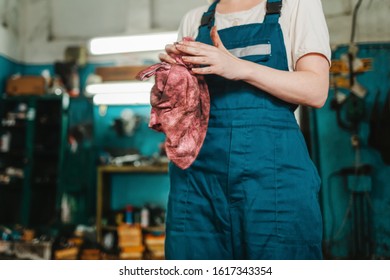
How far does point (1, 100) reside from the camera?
3.42m

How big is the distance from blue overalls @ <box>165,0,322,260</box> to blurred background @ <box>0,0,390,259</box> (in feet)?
5.16

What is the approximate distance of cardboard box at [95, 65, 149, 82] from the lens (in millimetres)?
3283

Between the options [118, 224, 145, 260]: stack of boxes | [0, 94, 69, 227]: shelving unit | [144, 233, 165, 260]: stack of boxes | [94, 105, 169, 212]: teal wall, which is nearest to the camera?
[144, 233, 165, 260]: stack of boxes

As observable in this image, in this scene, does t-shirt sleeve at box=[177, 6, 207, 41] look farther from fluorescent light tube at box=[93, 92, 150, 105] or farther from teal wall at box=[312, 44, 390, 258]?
fluorescent light tube at box=[93, 92, 150, 105]

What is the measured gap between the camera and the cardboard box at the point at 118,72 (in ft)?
10.8

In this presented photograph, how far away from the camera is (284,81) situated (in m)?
0.69

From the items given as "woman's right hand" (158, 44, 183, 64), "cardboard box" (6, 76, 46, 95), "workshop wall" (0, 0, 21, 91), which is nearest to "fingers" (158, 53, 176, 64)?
"woman's right hand" (158, 44, 183, 64)

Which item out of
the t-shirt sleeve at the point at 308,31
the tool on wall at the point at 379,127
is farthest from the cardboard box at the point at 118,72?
the t-shirt sleeve at the point at 308,31

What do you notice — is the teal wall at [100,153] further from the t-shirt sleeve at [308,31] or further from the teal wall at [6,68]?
the t-shirt sleeve at [308,31]

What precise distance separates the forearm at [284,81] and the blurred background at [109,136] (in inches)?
62.1

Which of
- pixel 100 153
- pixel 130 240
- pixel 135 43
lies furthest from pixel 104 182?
pixel 135 43

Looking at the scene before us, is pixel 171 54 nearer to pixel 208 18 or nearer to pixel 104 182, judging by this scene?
pixel 208 18

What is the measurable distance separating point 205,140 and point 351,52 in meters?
1.86
